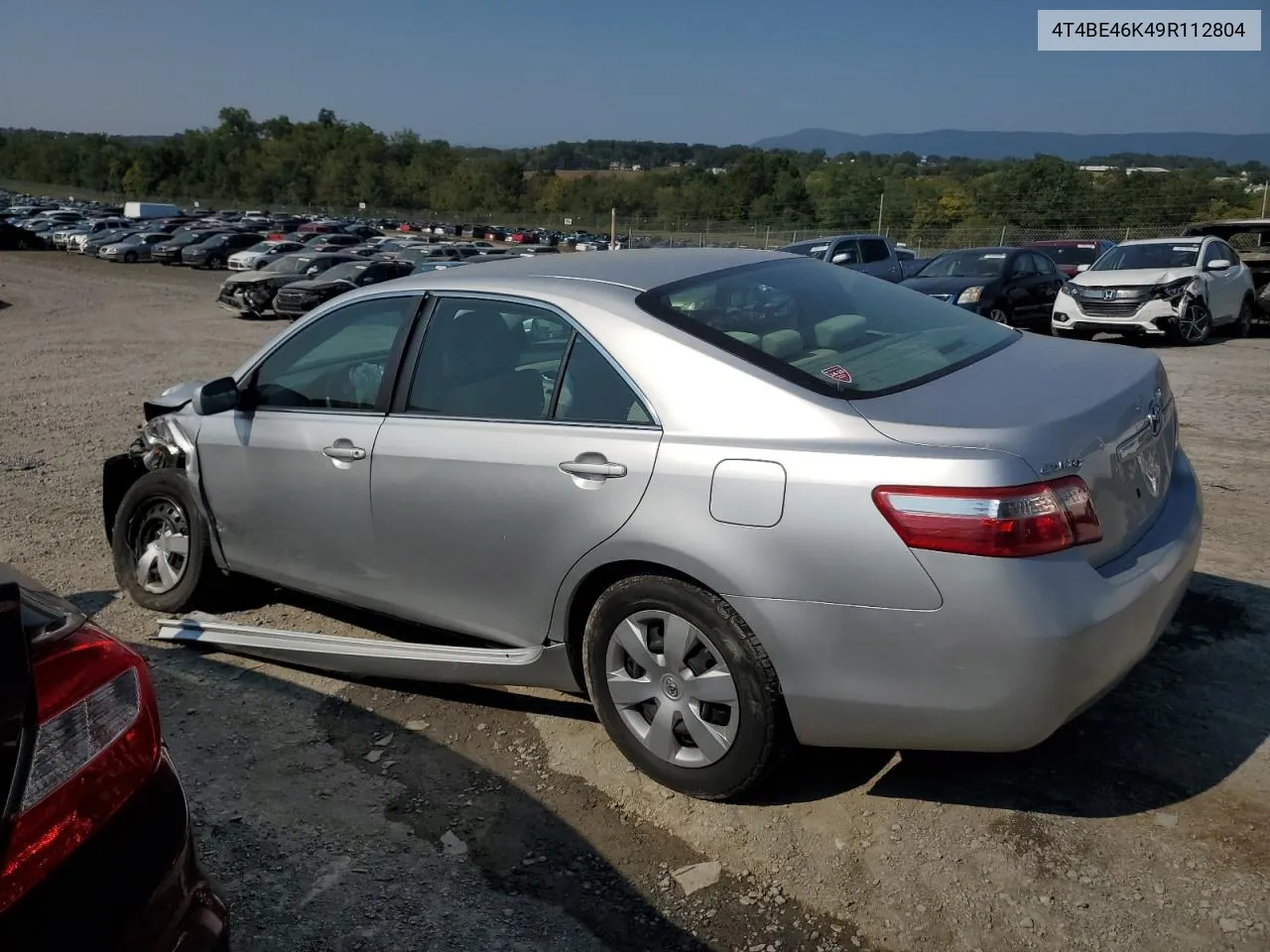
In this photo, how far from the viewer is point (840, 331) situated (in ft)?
11.7

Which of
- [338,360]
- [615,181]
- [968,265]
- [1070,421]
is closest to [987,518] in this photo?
[1070,421]

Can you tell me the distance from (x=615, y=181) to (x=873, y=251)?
75.4 m

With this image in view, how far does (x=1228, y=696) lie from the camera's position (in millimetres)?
3826

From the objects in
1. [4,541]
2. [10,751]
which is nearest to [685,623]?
[10,751]

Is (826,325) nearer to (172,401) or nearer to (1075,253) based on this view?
(172,401)

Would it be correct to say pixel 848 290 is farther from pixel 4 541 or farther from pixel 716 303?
pixel 4 541

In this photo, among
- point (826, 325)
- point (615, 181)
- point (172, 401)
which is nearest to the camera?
point (826, 325)

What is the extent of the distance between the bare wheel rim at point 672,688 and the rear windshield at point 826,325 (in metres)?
0.84

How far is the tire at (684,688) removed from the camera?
3041mm

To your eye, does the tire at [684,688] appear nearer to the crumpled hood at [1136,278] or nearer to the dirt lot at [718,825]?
the dirt lot at [718,825]

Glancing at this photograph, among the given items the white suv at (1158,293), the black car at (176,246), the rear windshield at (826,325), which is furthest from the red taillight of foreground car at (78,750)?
the black car at (176,246)

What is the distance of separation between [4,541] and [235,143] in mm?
137542

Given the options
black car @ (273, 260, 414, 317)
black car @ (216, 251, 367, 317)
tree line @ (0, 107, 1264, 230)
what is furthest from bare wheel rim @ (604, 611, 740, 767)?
tree line @ (0, 107, 1264, 230)

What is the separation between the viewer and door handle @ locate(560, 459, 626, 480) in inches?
126
